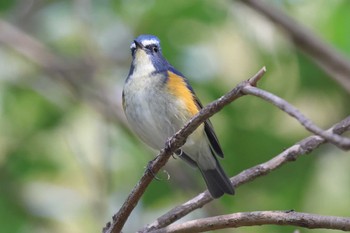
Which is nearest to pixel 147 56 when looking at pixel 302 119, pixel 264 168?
pixel 264 168

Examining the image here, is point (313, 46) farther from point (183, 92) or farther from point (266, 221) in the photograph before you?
point (266, 221)

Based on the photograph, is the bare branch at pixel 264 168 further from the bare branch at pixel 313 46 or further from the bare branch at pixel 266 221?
the bare branch at pixel 313 46

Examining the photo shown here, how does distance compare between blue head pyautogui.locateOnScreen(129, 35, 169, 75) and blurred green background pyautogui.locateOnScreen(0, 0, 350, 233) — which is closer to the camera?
blue head pyautogui.locateOnScreen(129, 35, 169, 75)

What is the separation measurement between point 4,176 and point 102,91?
3.06 feet

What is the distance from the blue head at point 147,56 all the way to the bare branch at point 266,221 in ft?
5.53

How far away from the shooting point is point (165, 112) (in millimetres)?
4488

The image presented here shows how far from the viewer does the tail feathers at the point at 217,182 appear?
4165 mm

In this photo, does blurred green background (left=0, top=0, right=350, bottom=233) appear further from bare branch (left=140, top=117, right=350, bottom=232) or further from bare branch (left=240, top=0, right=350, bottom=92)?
bare branch (left=140, top=117, right=350, bottom=232)

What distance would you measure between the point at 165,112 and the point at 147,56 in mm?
490

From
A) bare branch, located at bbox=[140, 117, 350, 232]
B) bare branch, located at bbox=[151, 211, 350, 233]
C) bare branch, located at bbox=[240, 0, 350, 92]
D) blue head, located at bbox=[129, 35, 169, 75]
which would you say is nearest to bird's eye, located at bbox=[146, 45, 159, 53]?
blue head, located at bbox=[129, 35, 169, 75]

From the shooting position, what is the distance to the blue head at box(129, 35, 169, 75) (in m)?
4.78

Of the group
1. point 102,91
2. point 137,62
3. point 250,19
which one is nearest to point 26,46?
point 102,91

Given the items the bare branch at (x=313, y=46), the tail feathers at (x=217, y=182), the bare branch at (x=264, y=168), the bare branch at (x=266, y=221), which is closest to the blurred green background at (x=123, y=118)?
the tail feathers at (x=217, y=182)

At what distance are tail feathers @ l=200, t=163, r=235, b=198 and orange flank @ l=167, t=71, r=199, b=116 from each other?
14.5 inches
